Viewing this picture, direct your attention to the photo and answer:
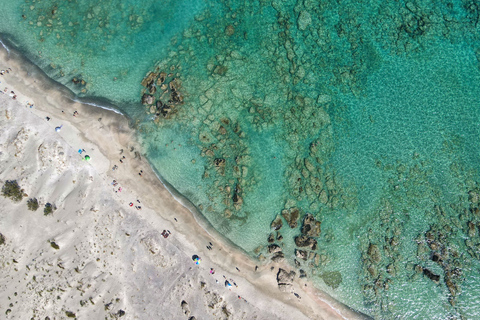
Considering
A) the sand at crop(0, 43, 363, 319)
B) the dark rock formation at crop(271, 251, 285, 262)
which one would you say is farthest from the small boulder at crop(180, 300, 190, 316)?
the dark rock formation at crop(271, 251, 285, 262)

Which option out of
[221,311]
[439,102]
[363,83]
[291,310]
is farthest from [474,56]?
[221,311]

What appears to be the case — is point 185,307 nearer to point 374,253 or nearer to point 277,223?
point 277,223

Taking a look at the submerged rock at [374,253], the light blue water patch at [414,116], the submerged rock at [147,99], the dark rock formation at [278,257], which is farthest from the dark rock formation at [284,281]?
the submerged rock at [147,99]

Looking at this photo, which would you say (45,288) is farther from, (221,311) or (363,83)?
(363,83)

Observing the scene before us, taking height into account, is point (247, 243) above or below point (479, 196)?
below

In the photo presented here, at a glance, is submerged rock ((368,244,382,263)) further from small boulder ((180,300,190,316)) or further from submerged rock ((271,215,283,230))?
small boulder ((180,300,190,316))

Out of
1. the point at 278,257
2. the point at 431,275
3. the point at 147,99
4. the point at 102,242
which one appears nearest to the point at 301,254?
the point at 278,257
